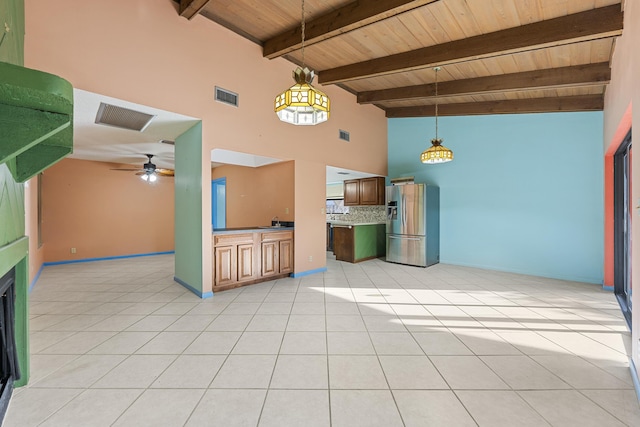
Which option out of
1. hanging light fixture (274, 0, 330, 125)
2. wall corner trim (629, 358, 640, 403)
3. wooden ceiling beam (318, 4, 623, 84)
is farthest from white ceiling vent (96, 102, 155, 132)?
wall corner trim (629, 358, 640, 403)

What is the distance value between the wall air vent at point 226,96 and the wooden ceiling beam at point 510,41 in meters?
1.99

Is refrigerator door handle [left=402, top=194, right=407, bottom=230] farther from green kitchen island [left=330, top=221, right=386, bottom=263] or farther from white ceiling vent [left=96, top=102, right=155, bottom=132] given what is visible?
white ceiling vent [left=96, top=102, right=155, bottom=132]

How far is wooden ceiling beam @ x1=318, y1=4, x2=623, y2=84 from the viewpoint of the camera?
9.36 ft

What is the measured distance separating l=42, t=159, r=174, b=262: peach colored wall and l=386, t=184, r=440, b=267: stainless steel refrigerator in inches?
235

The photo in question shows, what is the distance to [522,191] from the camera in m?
5.16

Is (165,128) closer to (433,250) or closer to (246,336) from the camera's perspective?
(246,336)

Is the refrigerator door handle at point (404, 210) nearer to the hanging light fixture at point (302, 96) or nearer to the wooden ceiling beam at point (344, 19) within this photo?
the wooden ceiling beam at point (344, 19)

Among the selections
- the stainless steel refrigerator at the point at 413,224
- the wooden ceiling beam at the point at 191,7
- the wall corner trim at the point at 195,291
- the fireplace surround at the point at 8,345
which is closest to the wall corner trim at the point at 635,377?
the stainless steel refrigerator at the point at 413,224

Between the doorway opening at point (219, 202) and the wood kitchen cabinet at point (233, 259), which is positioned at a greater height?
the doorway opening at point (219, 202)

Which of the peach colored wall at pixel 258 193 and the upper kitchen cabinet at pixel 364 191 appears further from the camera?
the upper kitchen cabinet at pixel 364 191

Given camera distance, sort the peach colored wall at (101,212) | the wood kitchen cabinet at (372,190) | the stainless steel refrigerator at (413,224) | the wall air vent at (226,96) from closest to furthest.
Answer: the wall air vent at (226,96) < the stainless steel refrigerator at (413,224) < the peach colored wall at (101,212) < the wood kitchen cabinet at (372,190)

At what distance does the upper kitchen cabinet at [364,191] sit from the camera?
21.9ft

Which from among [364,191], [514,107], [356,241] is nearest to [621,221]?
[514,107]

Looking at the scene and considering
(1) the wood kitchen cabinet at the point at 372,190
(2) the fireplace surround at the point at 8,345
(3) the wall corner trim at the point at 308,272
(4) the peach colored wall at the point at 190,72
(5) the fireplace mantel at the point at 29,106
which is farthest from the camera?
(1) the wood kitchen cabinet at the point at 372,190
